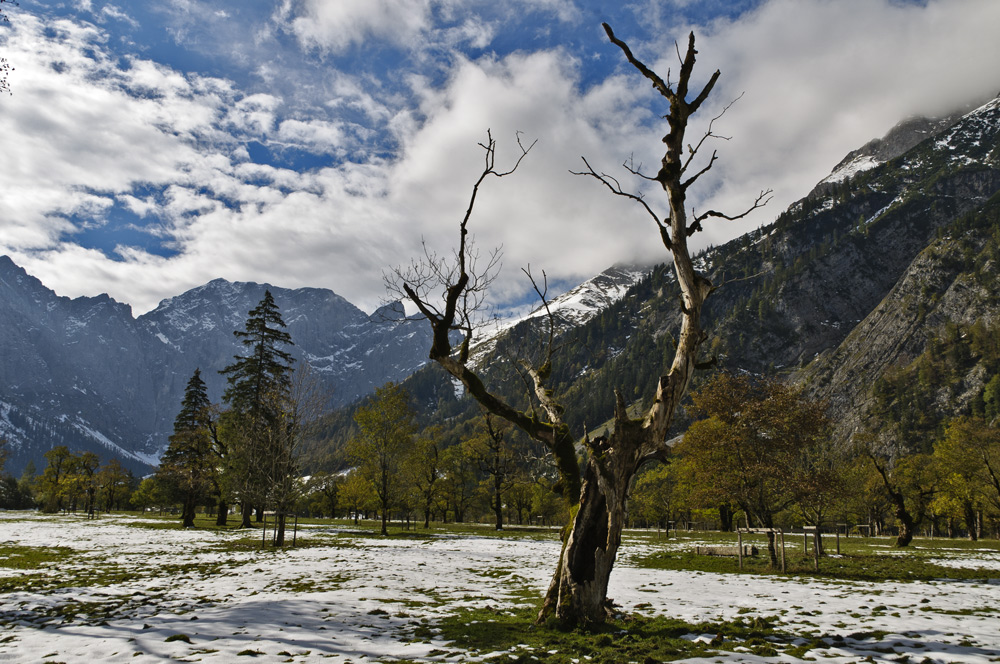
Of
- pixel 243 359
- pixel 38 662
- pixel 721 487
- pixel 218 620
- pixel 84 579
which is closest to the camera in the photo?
pixel 38 662

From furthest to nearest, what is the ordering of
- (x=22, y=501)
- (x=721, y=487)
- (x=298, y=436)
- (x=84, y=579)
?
(x=22, y=501) < (x=298, y=436) < (x=721, y=487) < (x=84, y=579)

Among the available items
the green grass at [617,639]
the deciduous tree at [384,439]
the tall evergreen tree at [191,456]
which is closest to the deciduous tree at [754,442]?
the green grass at [617,639]

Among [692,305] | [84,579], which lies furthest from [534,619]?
[84,579]

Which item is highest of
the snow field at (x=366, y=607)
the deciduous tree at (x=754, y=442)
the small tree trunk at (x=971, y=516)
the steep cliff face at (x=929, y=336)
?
the steep cliff face at (x=929, y=336)

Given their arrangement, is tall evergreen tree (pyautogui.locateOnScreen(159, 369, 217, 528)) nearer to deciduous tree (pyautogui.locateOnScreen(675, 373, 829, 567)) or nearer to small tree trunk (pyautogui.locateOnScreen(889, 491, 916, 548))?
deciduous tree (pyautogui.locateOnScreen(675, 373, 829, 567))

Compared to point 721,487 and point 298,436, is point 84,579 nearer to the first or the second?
point 298,436

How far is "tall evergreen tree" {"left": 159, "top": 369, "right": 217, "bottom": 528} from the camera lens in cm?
3866

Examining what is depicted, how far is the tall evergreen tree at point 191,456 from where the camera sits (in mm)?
38656

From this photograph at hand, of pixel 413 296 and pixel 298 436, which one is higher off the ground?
pixel 413 296

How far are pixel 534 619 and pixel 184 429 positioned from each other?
43838 millimetres

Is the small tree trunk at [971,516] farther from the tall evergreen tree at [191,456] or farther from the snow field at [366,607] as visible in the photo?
the tall evergreen tree at [191,456]

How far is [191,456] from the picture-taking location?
4038 cm

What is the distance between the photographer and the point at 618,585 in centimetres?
1312

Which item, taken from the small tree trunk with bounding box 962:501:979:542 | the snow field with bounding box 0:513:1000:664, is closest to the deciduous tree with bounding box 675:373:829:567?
the snow field with bounding box 0:513:1000:664
